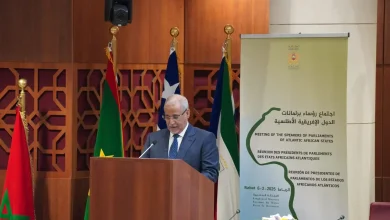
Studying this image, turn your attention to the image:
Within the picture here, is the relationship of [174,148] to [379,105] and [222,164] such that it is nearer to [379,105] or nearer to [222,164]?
[222,164]

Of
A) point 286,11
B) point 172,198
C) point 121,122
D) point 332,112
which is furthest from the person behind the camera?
point 286,11

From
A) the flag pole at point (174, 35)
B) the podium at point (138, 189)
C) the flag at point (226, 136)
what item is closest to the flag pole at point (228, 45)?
the flag at point (226, 136)

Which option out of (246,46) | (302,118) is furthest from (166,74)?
(302,118)

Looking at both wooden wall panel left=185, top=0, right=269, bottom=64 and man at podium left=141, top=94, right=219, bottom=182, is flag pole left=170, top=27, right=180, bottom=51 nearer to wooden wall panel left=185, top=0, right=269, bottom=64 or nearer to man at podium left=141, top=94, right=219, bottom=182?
wooden wall panel left=185, top=0, right=269, bottom=64

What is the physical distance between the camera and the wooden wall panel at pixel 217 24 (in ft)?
20.7

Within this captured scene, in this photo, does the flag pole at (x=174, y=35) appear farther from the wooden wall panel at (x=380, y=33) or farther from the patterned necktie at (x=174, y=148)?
the wooden wall panel at (x=380, y=33)

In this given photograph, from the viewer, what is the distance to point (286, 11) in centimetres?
629

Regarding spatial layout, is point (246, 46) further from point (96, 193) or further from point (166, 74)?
point (96, 193)

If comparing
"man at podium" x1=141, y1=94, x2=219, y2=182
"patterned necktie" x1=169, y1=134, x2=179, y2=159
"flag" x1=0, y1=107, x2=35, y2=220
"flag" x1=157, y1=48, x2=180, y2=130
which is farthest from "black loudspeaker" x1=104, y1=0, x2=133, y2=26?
"patterned necktie" x1=169, y1=134, x2=179, y2=159

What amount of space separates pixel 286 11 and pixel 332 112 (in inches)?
53.7

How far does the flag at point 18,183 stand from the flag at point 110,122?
1.86 ft

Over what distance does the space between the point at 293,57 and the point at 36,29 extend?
2.13 metres

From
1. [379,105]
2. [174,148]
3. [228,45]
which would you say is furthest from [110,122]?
[379,105]

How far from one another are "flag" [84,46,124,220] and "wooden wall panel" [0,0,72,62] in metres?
0.40
